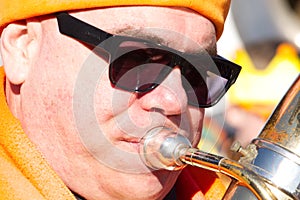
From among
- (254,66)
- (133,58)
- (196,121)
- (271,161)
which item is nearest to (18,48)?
(133,58)

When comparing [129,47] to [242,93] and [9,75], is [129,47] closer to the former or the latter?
[9,75]

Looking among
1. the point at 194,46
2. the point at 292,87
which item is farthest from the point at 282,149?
the point at 194,46

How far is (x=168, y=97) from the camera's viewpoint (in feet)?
5.98

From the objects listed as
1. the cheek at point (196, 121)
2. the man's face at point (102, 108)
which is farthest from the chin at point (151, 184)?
the cheek at point (196, 121)

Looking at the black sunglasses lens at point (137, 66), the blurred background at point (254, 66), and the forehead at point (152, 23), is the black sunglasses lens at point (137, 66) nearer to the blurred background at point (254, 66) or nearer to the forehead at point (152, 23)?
the forehead at point (152, 23)

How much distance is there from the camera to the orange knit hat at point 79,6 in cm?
182

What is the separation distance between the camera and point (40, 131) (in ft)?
6.22

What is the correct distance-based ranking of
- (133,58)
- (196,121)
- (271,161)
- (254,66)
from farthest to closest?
(254,66) < (196,121) < (133,58) < (271,161)

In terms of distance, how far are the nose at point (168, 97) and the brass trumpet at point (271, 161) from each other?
178mm

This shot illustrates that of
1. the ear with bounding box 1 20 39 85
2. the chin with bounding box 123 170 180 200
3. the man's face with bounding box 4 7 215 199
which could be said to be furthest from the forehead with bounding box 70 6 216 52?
the chin with bounding box 123 170 180 200

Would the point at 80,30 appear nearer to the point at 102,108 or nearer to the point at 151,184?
the point at 102,108

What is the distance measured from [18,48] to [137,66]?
355 mm

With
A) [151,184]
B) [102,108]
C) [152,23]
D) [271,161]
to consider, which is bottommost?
[151,184]

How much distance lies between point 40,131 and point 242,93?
319 centimetres
